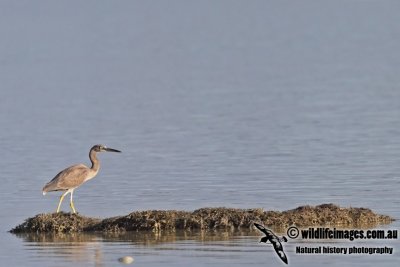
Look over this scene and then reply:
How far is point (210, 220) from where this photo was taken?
750 inches

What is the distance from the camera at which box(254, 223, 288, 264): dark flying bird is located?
17.0 metres

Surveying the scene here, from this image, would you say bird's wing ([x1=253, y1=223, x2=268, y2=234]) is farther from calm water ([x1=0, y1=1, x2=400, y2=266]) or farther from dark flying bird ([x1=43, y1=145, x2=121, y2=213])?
dark flying bird ([x1=43, y1=145, x2=121, y2=213])

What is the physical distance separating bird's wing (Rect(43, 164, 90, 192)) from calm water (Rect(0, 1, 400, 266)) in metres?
0.74

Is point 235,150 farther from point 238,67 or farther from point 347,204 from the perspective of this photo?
point 238,67

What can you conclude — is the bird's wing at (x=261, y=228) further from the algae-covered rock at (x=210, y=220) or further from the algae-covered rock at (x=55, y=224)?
the algae-covered rock at (x=55, y=224)

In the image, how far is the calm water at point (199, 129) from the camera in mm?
18578

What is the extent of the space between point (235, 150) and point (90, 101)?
16203 mm

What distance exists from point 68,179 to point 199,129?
1439 cm

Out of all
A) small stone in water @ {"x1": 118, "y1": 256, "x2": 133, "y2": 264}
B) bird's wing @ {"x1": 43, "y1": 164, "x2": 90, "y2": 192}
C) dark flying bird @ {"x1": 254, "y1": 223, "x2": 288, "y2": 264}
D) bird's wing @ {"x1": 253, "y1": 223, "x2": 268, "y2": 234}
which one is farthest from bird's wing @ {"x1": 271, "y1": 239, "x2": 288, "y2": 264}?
bird's wing @ {"x1": 43, "y1": 164, "x2": 90, "y2": 192}

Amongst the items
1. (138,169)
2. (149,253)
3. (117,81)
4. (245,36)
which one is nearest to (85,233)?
(149,253)

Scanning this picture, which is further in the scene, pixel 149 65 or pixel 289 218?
pixel 149 65

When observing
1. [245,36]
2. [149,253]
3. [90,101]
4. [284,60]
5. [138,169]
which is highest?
[245,36]

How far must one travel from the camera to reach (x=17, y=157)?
30.1m

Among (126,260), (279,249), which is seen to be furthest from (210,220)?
(126,260)
